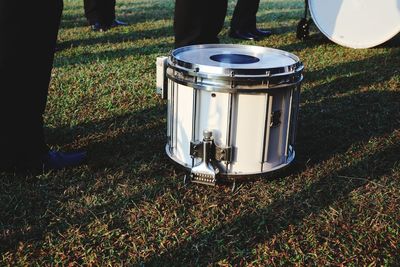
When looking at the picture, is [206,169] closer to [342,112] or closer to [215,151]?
[215,151]

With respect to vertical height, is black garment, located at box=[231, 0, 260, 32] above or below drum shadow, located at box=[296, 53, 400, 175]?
above

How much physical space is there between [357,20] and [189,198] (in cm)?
360

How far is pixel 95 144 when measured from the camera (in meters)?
2.73

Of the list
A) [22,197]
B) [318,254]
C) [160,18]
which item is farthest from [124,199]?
[160,18]

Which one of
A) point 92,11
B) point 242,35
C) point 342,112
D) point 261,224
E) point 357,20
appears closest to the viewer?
point 261,224

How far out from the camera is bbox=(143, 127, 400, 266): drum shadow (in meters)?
1.77

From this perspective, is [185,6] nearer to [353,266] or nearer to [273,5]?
[353,266]

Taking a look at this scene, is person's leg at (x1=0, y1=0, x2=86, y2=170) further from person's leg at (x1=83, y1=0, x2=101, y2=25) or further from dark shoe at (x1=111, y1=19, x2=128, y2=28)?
dark shoe at (x1=111, y1=19, x2=128, y2=28)

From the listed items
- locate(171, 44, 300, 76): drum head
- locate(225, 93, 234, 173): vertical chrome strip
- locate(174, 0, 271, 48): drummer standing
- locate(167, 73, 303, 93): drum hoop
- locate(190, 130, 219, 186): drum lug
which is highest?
locate(174, 0, 271, 48): drummer standing

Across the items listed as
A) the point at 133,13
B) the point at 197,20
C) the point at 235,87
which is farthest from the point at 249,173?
the point at 133,13

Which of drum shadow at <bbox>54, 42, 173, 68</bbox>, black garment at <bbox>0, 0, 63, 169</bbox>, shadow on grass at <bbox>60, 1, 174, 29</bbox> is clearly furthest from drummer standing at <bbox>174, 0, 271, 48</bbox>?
shadow on grass at <bbox>60, 1, 174, 29</bbox>

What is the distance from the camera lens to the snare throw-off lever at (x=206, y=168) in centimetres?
220

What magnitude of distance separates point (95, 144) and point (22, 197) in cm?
67

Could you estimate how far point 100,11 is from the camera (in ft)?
19.9
